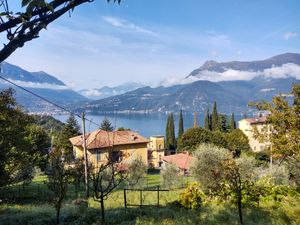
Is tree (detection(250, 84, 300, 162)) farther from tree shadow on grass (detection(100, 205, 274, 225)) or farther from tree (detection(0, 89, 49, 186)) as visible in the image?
tree (detection(0, 89, 49, 186))

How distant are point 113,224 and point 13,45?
1016 centimetres

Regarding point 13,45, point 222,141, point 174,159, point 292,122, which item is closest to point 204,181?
point 292,122

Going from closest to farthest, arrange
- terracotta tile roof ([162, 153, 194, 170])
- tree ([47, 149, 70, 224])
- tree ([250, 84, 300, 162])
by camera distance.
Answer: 1. tree ([47, 149, 70, 224])
2. tree ([250, 84, 300, 162])
3. terracotta tile roof ([162, 153, 194, 170])

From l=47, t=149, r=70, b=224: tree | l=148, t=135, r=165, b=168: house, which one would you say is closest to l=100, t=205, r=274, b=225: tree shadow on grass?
l=47, t=149, r=70, b=224: tree

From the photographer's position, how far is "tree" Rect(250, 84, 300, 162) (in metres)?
12.1

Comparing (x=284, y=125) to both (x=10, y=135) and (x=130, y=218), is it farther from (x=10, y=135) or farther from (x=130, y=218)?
(x=10, y=135)

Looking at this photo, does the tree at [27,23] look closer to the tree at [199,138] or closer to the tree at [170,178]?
the tree at [170,178]

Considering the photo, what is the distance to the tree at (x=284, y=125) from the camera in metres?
12.1

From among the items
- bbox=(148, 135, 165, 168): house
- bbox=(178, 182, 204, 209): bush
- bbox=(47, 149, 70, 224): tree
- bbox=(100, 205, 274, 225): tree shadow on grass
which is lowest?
bbox=(148, 135, 165, 168): house

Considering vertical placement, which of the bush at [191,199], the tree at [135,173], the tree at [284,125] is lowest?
the tree at [135,173]

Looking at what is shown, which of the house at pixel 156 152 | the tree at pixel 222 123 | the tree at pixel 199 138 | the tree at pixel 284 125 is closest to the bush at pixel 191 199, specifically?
the tree at pixel 284 125

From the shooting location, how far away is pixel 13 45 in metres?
2.09

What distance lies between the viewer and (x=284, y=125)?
1284cm

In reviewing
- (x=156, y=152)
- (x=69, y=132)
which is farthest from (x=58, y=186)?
(x=156, y=152)
